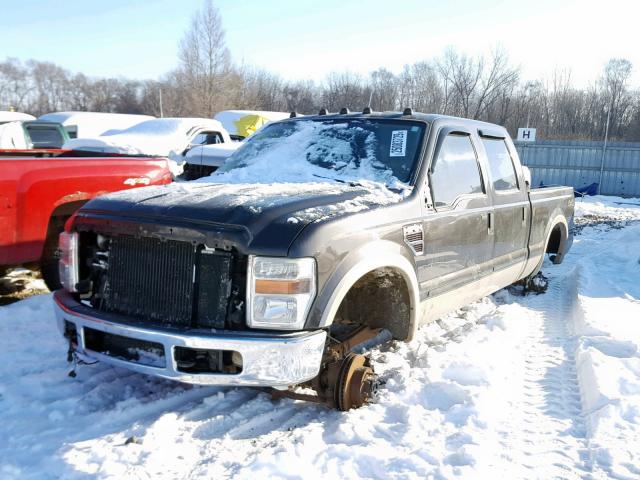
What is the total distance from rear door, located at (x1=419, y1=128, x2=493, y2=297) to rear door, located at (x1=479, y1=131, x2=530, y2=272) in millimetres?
193

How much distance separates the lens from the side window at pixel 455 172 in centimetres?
405

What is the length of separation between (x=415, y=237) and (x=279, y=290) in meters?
1.21

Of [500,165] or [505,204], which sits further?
[500,165]

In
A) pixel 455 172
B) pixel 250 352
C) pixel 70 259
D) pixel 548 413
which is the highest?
pixel 455 172

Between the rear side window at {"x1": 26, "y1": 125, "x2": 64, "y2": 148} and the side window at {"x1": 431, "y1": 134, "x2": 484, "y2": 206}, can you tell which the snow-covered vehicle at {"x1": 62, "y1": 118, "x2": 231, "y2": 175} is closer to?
the rear side window at {"x1": 26, "y1": 125, "x2": 64, "y2": 148}

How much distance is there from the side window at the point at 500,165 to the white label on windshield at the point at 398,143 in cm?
110

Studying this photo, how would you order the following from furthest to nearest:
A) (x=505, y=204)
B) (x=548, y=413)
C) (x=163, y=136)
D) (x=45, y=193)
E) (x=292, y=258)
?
1. (x=163, y=136)
2. (x=45, y=193)
3. (x=505, y=204)
4. (x=548, y=413)
5. (x=292, y=258)

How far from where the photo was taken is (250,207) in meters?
2.96

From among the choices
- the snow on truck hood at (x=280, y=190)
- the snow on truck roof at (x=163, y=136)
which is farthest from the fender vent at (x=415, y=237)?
the snow on truck roof at (x=163, y=136)

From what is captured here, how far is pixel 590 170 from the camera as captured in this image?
2350cm

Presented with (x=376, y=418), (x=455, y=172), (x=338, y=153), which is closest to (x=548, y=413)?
(x=376, y=418)

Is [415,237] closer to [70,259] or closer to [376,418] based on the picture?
[376,418]

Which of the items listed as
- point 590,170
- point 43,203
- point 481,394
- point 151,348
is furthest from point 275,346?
point 590,170

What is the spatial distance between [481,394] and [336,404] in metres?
0.97
